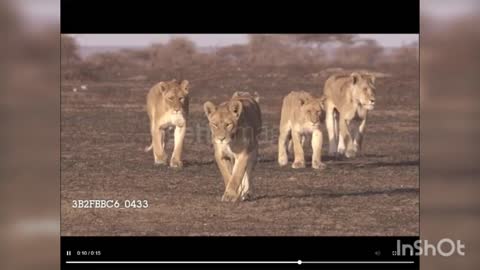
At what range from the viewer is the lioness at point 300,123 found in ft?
24.2

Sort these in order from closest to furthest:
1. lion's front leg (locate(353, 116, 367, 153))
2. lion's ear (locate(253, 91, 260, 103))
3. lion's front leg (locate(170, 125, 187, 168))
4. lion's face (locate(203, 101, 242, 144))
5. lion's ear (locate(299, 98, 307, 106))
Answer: lion's face (locate(203, 101, 242, 144)) → lion's ear (locate(253, 91, 260, 103)) → lion's front leg (locate(170, 125, 187, 168)) → lion's ear (locate(299, 98, 307, 106)) → lion's front leg (locate(353, 116, 367, 153))

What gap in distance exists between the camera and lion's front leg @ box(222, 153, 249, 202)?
623cm

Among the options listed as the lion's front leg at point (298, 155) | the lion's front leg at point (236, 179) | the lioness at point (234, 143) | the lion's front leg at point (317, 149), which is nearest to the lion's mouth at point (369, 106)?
the lion's front leg at point (317, 149)

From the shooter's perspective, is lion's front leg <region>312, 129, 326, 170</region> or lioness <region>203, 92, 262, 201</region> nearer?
lioness <region>203, 92, 262, 201</region>

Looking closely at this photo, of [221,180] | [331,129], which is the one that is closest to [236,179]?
[221,180]

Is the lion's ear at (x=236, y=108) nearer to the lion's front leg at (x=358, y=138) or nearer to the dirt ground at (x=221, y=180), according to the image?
the dirt ground at (x=221, y=180)

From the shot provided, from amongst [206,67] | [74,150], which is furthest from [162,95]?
[74,150]

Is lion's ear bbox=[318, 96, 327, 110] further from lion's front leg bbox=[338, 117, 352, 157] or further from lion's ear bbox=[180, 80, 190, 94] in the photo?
lion's ear bbox=[180, 80, 190, 94]

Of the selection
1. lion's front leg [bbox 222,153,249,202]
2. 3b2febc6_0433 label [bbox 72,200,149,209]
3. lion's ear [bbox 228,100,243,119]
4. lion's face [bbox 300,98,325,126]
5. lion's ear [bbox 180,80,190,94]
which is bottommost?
3b2febc6_0433 label [bbox 72,200,149,209]

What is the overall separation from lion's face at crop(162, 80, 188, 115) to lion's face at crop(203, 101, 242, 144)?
34.0 inches

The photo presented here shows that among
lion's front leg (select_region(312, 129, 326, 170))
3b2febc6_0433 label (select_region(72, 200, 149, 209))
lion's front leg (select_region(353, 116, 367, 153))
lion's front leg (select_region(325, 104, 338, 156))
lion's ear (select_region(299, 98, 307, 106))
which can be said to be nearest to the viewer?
3b2febc6_0433 label (select_region(72, 200, 149, 209))

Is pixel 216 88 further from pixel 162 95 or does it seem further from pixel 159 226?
pixel 159 226

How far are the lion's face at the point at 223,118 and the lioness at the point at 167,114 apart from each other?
0.81 m

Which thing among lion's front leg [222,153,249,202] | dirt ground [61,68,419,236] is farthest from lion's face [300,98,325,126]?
lion's front leg [222,153,249,202]
